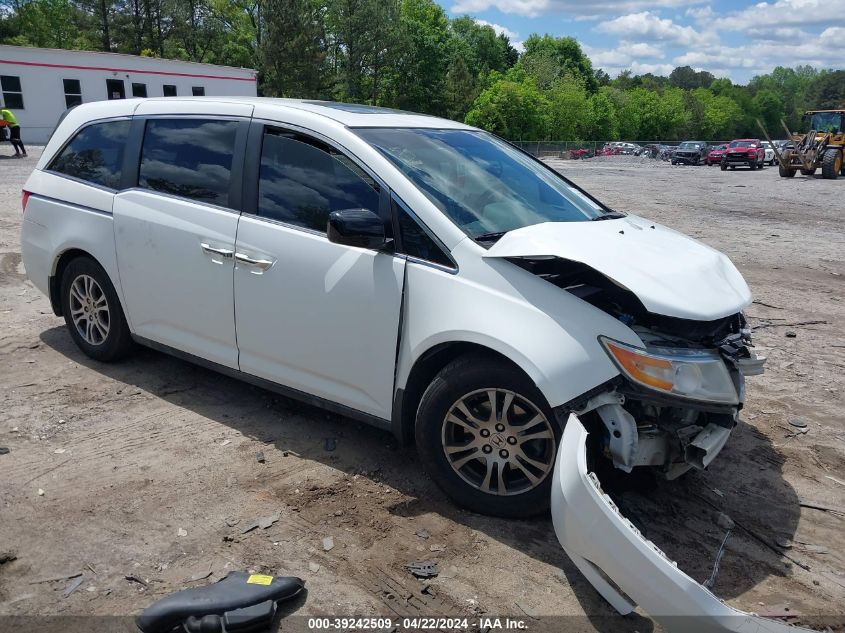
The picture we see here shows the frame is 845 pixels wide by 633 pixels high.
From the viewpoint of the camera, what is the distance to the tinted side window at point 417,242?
343 centimetres

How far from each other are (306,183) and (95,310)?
7.39 ft

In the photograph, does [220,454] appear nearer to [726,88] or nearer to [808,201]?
[808,201]

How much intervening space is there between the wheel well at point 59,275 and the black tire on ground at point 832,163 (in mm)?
31585

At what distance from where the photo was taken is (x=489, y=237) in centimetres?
349

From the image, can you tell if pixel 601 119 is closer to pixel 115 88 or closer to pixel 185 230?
pixel 115 88

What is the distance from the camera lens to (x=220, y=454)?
402 cm

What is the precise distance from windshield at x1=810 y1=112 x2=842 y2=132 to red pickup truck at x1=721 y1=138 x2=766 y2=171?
890 centimetres

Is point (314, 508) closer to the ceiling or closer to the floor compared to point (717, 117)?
closer to the floor

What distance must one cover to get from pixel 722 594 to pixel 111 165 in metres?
4.63

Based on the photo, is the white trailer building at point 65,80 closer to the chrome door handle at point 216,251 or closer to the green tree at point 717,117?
the chrome door handle at point 216,251

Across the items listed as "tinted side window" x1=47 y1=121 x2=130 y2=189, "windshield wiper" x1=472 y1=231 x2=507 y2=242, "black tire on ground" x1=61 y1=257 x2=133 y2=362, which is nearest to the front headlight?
"windshield wiper" x1=472 y1=231 x2=507 y2=242

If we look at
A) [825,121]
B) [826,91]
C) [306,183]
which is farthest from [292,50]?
[826,91]

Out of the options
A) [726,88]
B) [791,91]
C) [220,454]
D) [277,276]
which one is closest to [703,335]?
[277,276]

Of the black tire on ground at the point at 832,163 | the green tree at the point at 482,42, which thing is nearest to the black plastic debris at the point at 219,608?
the black tire on ground at the point at 832,163
